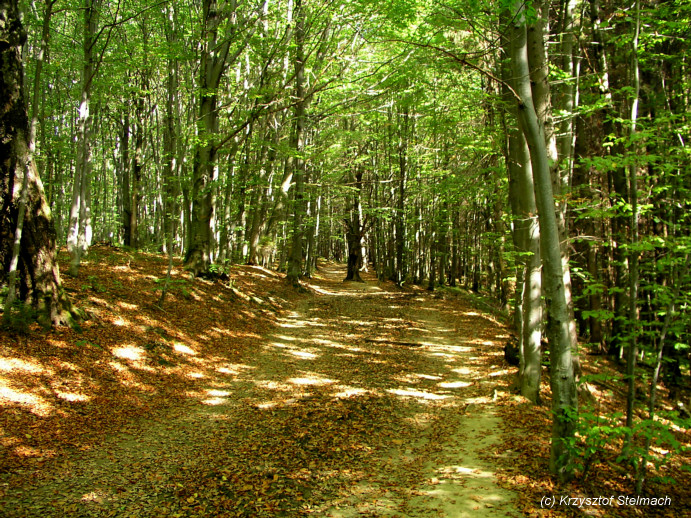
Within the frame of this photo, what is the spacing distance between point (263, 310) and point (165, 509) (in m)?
10.5

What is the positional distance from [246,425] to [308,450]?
46.9 inches

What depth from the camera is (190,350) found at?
9.17 meters

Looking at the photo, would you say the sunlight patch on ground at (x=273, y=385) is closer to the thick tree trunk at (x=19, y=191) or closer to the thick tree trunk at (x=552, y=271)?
the thick tree trunk at (x=19, y=191)

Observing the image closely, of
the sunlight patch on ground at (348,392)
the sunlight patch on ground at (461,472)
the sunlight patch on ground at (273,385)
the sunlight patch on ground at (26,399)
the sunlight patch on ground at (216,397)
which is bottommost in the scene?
the sunlight patch on ground at (461,472)

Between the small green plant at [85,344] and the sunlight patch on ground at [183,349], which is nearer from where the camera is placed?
the small green plant at [85,344]

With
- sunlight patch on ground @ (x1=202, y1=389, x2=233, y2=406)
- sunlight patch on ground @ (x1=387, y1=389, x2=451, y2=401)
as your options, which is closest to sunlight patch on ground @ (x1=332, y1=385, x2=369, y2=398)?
sunlight patch on ground @ (x1=387, y1=389, x2=451, y2=401)

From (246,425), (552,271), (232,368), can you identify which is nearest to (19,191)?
(232,368)

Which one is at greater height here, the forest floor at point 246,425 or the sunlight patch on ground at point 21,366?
the sunlight patch on ground at point 21,366

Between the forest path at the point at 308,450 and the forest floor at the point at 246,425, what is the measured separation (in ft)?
0.08

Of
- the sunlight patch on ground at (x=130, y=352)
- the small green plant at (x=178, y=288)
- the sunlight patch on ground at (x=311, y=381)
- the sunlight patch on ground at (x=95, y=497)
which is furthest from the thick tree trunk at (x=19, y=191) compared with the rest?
the sunlight patch on ground at (x=311, y=381)

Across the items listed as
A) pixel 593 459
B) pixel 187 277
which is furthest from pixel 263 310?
pixel 593 459

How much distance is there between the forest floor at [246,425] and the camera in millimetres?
4281

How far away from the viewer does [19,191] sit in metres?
7.05

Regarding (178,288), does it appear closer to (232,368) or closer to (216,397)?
(232,368)
